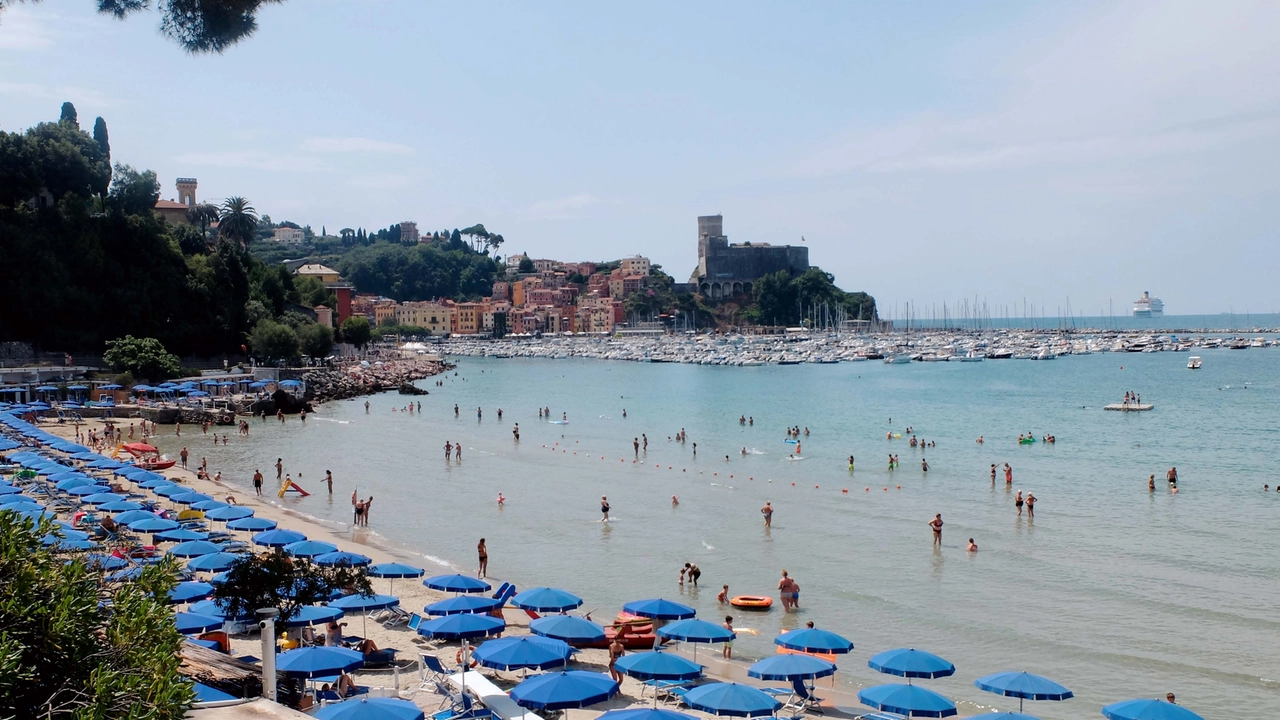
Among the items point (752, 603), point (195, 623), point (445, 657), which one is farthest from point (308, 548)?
point (752, 603)

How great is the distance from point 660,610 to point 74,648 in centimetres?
977

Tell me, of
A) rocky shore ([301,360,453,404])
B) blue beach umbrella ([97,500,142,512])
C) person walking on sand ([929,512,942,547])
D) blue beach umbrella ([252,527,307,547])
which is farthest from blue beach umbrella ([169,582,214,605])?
rocky shore ([301,360,453,404])

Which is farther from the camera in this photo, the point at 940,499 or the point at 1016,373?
the point at 1016,373

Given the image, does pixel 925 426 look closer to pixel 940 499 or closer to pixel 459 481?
pixel 940 499

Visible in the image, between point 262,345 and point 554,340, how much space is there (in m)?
85.3

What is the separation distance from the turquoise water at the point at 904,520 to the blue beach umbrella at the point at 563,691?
4.10 m

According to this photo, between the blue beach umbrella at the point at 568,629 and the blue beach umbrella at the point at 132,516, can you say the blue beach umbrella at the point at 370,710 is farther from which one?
the blue beach umbrella at the point at 132,516

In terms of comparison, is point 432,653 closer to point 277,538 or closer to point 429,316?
point 277,538

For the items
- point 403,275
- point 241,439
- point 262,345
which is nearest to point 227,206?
point 262,345

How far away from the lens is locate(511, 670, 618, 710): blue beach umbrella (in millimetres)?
10406

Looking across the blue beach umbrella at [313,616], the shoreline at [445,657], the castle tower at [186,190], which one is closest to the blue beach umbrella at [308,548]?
the shoreline at [445,657]

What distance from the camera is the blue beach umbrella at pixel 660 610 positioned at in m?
13.9

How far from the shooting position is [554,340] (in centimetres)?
14225

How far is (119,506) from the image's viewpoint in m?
19.5
